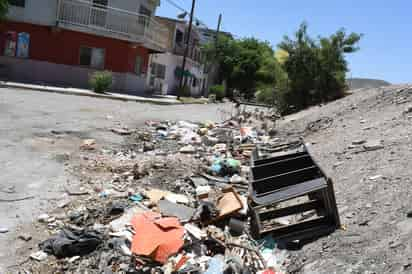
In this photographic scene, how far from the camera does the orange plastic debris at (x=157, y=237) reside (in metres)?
4.21

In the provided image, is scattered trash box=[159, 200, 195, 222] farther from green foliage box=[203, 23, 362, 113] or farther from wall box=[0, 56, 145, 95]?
wall box=[0, 56, 145, 95]

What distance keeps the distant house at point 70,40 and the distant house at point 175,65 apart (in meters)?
4.95

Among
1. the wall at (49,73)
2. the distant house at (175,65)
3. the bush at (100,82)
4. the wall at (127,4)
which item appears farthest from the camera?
the distant house at (175,65)

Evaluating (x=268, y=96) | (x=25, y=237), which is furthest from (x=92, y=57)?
(x=25, y=237)

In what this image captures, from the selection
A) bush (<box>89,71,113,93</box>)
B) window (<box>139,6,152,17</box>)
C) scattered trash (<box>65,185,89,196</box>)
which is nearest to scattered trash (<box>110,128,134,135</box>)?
scattered trash (<box>65,185,89,196</box>)

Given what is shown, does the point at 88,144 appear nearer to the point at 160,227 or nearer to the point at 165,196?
the point at 165,196

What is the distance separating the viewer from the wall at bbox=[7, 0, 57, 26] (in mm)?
22547

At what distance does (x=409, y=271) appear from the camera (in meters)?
3.28

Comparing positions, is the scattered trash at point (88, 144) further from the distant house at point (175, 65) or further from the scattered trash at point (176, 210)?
the distant house at point (175, 65)

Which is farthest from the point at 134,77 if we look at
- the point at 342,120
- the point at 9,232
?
the point at 9,232

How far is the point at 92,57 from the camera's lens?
2395 cm

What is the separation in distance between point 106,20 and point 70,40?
2252 millimetres

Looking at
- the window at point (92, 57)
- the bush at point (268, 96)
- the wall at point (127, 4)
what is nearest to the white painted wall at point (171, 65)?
the wall at point (127, 4)

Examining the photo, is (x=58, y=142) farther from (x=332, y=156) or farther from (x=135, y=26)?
(x=135, y=26)
